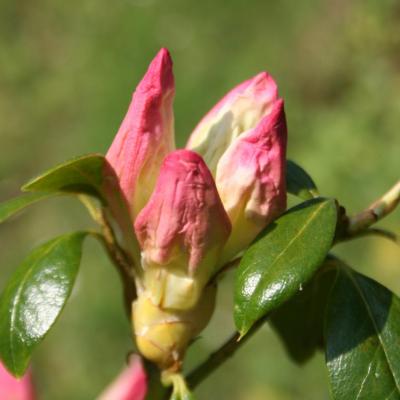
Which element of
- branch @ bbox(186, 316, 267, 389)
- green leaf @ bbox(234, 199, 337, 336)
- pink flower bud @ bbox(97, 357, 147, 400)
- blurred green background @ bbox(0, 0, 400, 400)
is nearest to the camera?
green leaf @ bbox(234, 199, 337, 336)

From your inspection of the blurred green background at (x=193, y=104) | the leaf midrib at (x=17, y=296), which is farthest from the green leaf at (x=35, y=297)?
the blurred green background at (x=193, y=104)

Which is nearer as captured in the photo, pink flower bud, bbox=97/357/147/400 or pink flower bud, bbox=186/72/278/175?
pink flower bud, bbox=186/72/278/175

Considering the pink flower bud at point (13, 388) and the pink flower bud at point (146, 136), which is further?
the pink flower bud at point (13, 388)

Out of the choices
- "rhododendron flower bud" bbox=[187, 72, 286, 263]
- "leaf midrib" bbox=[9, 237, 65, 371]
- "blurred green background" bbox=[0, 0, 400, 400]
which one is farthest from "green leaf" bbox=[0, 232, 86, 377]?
"blurred green background" bbox=[0, 0, 400, 400]

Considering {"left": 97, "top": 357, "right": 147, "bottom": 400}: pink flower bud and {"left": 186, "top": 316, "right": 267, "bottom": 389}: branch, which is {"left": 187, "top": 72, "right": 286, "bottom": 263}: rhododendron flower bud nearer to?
{"left": 186, "top": 316, "right": 267, "bottom": 389}: branch

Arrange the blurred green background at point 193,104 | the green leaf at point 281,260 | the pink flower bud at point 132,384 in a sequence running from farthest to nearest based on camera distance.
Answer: the blurred green background at point 193,104, the pink flower bud at point 132,384, the green leaf at point 281,260

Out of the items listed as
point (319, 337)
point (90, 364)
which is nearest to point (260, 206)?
point (319, 337)

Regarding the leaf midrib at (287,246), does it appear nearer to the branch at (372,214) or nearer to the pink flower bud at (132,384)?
the branch at (372,214)
